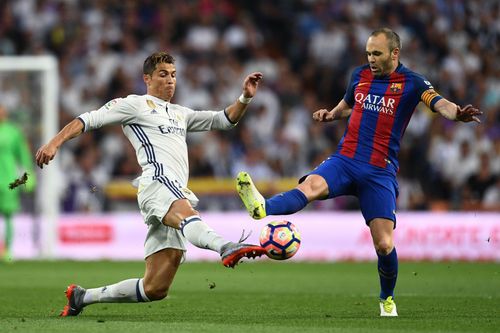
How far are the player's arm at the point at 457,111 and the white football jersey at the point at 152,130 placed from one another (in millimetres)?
2062

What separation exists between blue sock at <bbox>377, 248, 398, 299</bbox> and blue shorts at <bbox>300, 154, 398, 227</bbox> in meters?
0.30

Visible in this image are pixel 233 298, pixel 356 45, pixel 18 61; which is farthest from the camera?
pixel 356 45

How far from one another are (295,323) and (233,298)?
2.96 meters

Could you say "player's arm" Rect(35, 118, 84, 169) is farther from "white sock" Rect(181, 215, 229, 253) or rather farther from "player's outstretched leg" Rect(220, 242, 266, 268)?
"player's outstretched leg" Rect(220, 242, 266, 268)

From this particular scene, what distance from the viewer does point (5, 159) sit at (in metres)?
17.4

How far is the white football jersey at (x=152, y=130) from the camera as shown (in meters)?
8.55

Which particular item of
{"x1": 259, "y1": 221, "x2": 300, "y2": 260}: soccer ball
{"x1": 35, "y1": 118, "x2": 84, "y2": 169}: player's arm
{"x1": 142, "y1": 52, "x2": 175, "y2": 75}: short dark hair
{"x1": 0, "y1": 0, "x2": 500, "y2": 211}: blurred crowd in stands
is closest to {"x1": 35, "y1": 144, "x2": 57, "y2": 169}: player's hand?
{"x1": 35, "y1": 118, "x2": 84, "y2": 169}: player's arm

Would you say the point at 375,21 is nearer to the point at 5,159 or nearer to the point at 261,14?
the point at 261,14

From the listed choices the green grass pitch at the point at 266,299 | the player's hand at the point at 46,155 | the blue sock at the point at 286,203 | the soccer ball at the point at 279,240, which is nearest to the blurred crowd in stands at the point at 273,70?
the green grass pitch at the point at 266,299

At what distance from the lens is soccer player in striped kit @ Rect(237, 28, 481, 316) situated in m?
8.95

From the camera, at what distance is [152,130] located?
8727 millimetres

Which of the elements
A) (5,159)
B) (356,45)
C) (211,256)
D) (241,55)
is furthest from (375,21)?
(5,159)

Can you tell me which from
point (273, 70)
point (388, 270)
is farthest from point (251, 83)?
point (273, 70)

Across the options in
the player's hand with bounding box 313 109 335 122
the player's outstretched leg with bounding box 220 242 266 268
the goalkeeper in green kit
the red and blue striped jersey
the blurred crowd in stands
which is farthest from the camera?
the blurred crowd in stands
